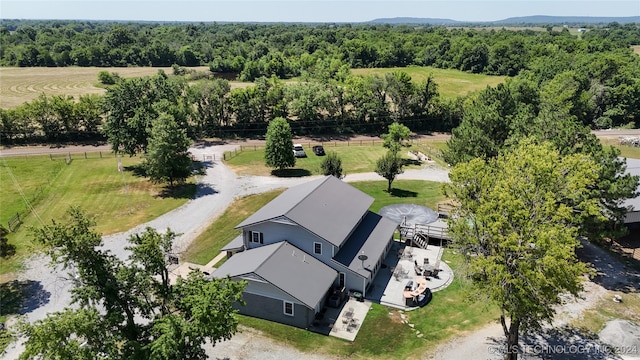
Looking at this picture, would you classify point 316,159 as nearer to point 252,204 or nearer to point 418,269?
point 252,204

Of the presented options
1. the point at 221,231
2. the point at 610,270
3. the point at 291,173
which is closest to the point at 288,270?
the point at 221,231

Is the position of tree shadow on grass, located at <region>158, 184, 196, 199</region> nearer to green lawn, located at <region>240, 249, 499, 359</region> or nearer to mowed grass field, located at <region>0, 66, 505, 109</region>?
green lawn, located at <region>240, 249, 499, 359</region>

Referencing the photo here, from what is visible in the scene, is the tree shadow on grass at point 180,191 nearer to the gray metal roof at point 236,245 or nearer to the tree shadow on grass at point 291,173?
the tree shadow on grass at point 291,173

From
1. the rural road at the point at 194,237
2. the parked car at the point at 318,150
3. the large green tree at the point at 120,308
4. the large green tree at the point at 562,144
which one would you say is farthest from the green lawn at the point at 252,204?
the large green tree at the point at 120,308

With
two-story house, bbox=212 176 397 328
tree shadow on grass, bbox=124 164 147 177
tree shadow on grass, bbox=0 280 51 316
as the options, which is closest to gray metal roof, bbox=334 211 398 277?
two-story house, bbox=212 176 397 328

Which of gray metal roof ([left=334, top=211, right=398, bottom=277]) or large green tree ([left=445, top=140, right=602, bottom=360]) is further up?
large green tree ([left=445, top=140, right=602, bottom=360])

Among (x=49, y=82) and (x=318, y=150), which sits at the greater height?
(x=49, y=82)
